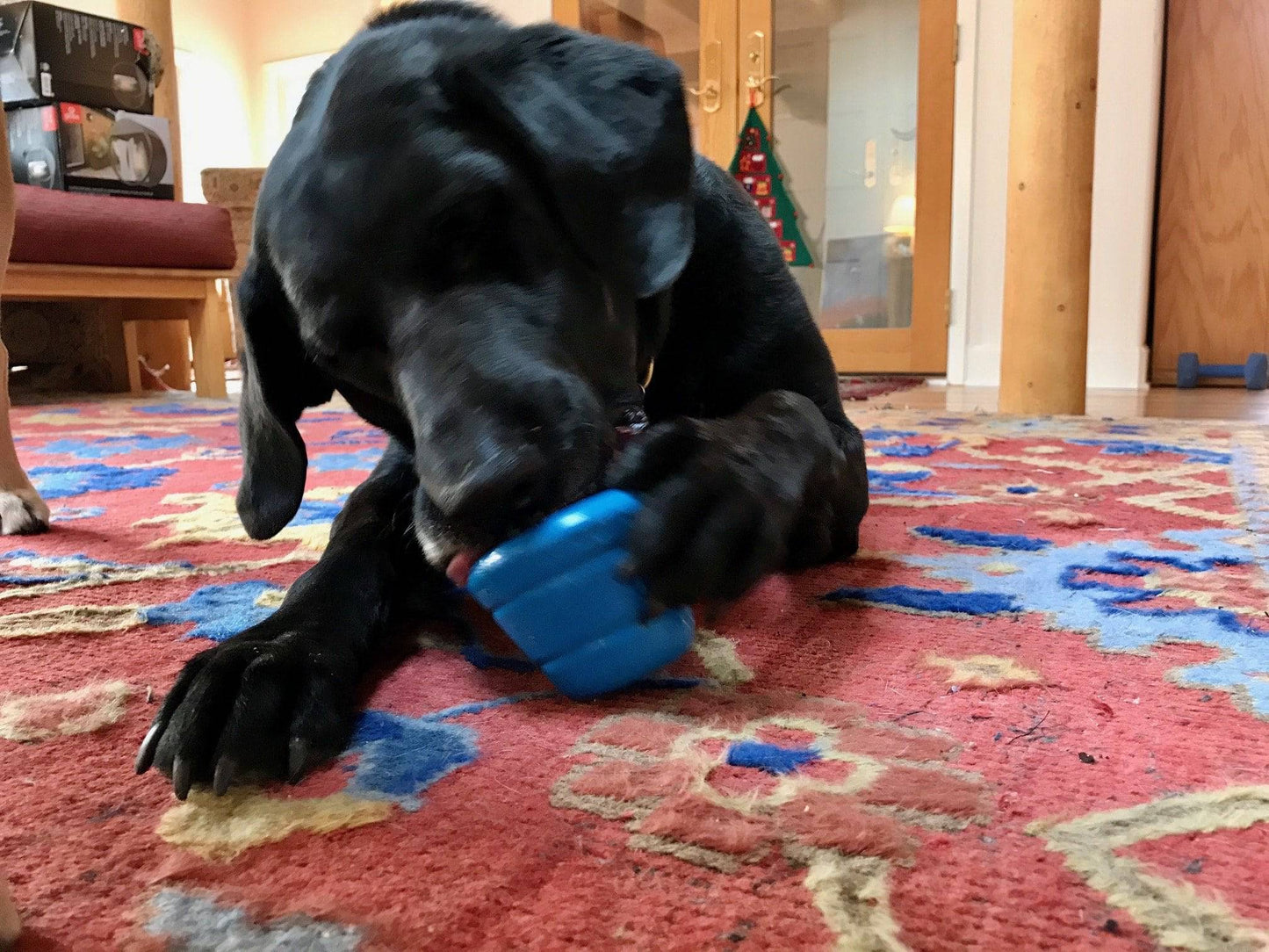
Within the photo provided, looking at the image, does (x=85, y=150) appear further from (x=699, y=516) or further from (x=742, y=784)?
(x=742, y=784)

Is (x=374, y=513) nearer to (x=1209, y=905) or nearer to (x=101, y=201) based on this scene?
(x=1209, y=905)

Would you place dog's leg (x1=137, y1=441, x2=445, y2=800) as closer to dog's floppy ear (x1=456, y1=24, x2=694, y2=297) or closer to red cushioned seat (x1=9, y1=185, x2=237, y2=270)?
dog's floppy ear (x1=456, y1=24, x2=694, y2=297)

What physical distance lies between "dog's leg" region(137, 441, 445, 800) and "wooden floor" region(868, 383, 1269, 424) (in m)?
2.44

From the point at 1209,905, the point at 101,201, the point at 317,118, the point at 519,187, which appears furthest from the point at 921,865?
the point at 101,201

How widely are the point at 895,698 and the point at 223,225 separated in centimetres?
407

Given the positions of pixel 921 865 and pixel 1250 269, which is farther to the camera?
pixel 1250 269

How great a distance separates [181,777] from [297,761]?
0.06 metres

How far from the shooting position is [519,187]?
793 mm

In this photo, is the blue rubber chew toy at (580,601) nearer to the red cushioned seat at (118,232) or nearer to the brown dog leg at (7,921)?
the brown dog leg at (7,921)

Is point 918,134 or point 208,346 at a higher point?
point 918,134

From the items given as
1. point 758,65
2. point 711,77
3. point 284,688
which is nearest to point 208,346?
point 711,77

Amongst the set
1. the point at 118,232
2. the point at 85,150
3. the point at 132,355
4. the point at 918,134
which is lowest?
the point at 132,355

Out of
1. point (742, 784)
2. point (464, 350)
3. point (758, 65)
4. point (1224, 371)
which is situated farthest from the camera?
point (758, 65)

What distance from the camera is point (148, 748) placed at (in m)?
0.62
